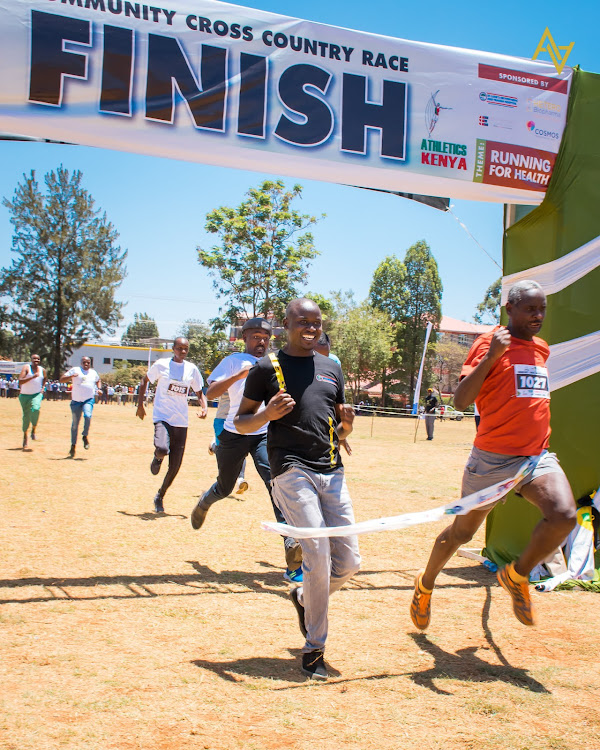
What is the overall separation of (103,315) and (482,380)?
61173 mm

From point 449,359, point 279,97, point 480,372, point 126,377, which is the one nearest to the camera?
point 480,372

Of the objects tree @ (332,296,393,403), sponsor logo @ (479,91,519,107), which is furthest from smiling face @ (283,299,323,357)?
tree @ (332,296,393,403)

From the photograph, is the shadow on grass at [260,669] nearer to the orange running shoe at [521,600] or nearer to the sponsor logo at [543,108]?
the orange running shoe at [521,600]

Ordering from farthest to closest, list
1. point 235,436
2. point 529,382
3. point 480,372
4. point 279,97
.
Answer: point 235,436, point 279,97, point 529,382, point 480,372

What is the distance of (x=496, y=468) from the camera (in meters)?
4.41

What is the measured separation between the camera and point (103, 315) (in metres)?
62.2

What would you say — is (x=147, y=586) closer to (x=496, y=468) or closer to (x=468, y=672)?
(x=468, y=672)

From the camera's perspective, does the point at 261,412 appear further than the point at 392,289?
No

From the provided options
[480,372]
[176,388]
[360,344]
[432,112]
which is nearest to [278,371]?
[480,372]

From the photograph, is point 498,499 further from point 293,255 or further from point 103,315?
point 103,315

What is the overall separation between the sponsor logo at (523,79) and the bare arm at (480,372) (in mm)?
3703

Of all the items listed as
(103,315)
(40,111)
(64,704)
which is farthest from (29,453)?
(103,315)

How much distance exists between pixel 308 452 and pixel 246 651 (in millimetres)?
1382

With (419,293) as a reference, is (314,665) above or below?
below
